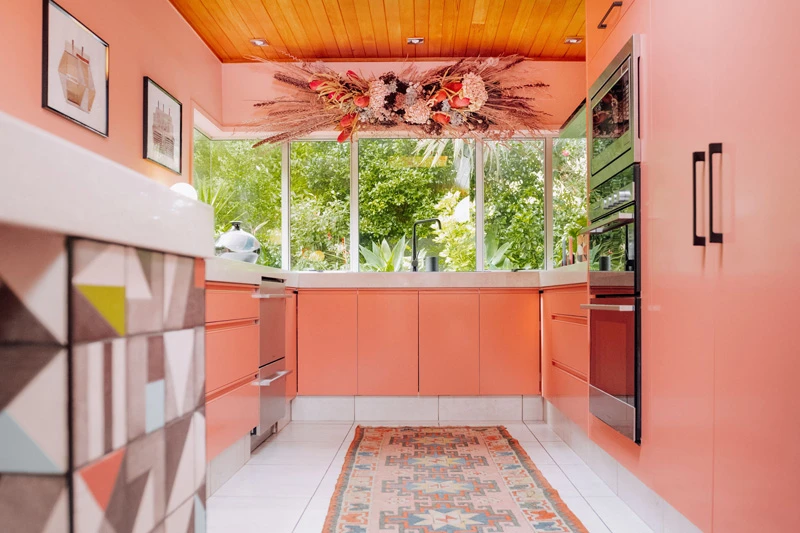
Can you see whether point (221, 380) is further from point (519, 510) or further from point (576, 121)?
point (576, 121)

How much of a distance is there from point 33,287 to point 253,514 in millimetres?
2130

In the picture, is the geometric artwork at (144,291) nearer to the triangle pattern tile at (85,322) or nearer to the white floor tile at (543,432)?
the triangle pattern tile at (85,322)

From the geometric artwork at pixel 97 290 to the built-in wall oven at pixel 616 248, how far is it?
1.99m

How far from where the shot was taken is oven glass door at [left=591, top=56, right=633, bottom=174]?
2316mm

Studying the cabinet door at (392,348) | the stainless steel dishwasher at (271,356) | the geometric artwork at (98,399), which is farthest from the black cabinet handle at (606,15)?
the geometric artwork at (98,399)

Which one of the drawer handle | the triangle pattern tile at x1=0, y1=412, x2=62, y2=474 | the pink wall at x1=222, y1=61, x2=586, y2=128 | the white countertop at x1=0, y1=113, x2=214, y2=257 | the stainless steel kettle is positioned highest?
the pink wall at x1=222, y1=61, x2=586, y2=128

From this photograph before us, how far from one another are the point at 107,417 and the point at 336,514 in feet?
6.46

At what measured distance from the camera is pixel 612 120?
2.51 metres

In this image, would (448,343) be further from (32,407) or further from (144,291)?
(32,407)

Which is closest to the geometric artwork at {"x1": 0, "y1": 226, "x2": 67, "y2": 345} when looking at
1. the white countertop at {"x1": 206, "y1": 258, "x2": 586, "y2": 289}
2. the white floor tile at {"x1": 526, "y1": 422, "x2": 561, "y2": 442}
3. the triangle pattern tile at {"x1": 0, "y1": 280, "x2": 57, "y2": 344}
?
the triangle pattern tile at {"x1": 0, "y1": 280, "x2": 57, "y2": 344}

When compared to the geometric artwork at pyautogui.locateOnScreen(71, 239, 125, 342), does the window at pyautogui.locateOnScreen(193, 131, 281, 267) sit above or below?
above

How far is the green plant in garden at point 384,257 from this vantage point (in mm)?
4574

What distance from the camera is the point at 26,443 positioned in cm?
47

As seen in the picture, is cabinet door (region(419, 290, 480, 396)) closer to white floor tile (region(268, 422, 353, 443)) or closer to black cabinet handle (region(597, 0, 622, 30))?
white floor tile (region(268, 422, 353, 443))
